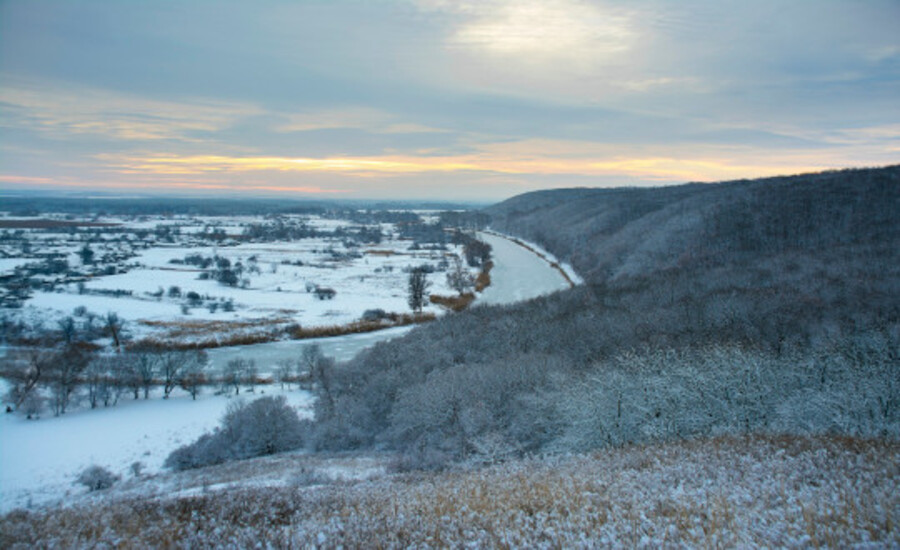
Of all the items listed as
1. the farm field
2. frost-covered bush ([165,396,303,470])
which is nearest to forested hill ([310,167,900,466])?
frost-covered bush ([165,396,303,470])

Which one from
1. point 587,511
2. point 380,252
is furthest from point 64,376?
point 380,252

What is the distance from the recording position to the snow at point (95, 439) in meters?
18.6

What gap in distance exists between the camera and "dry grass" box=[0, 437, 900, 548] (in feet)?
18.1

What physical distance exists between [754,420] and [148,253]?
105856mm

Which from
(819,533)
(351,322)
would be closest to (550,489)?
(819,533)

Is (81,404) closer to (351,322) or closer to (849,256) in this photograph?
(351,322)

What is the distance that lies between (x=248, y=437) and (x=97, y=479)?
565cm

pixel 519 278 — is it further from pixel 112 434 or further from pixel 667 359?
pixel 112 434

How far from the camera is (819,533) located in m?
5.16

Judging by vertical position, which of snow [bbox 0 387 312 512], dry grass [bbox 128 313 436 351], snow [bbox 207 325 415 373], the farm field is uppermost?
the farm field

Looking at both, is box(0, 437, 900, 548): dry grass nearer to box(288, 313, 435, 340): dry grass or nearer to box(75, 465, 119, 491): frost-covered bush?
box(75, 465, 119, 491): frost-covered bush

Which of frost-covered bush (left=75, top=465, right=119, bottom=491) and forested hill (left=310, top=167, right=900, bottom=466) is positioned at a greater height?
forested hill (left=310, top=167, right=900, bottom=466)

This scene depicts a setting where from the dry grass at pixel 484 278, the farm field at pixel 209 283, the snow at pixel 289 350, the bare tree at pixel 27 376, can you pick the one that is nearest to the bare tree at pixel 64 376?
the bare tree at pixel 27 376

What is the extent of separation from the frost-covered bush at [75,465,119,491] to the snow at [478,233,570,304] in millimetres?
36136
